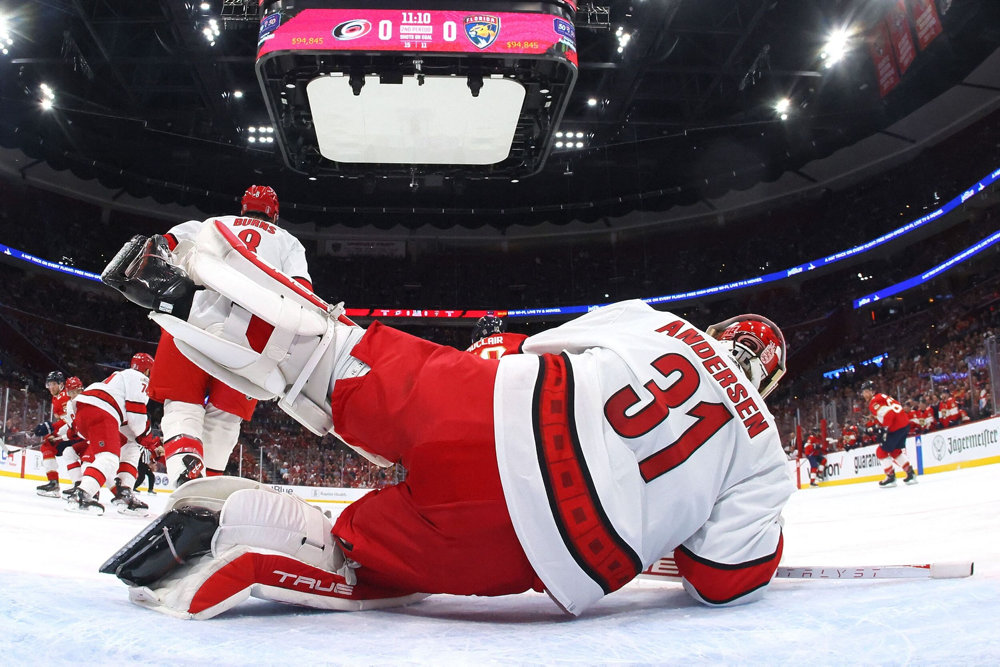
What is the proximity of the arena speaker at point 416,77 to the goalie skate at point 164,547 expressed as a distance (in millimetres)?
5784

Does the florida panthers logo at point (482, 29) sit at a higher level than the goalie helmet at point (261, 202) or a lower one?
higher

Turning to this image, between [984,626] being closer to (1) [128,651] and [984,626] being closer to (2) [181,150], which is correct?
(1) [128,651]

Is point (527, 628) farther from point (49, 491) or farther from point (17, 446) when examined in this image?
point (17, 446)

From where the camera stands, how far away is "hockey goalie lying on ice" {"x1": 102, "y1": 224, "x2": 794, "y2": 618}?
135cm

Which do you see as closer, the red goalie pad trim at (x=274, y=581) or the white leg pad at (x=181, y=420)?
the red goalie pad trim at (x=274, y=581)

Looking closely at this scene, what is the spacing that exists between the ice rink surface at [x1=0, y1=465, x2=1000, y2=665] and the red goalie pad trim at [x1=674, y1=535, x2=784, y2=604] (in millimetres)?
39

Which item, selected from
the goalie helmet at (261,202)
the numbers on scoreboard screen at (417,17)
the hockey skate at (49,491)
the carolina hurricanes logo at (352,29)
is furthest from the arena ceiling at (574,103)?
the goalie helmet at (261,202)

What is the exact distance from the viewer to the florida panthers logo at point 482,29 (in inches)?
252

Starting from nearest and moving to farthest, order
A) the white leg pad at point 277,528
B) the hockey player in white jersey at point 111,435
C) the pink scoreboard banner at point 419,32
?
the white leg pad at point 277,528, the hockey player in white jersey at point 111,435, the pink scoreboard banner at point 419,32

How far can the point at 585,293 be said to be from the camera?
20578 millimetres

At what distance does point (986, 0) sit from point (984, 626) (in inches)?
558

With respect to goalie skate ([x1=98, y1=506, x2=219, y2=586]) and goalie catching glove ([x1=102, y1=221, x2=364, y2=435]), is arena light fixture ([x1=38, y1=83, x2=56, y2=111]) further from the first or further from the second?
goalie skate ([x1=98, y1=506, x2=219, y2=586])

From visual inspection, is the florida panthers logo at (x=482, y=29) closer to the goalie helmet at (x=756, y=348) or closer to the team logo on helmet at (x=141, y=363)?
the team logo on helmet at (x=141, y=363)

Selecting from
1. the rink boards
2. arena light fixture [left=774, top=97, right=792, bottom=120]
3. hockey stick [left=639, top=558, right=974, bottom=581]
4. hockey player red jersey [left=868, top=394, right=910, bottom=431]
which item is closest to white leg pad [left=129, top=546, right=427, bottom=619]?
hockey stick [left=639, top=558, right=974, bottom=581]
